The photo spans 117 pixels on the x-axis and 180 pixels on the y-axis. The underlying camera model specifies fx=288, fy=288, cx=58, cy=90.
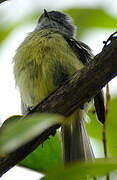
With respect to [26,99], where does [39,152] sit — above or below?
below

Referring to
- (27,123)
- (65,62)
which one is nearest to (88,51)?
(65,62)

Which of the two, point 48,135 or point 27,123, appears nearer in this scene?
point 27,123

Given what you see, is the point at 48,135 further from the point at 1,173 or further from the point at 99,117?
the point at 99,117

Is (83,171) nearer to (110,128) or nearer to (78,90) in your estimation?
(78,90)

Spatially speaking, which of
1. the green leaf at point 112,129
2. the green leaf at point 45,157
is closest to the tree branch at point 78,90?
the green leaf at point 45,157

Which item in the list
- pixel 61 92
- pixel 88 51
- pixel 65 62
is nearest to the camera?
pixel 61 92

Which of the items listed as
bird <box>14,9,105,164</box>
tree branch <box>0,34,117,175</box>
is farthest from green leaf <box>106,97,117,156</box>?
bird <box>14,9,105,164</box>

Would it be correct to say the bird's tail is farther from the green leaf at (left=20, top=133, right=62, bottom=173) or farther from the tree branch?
the green leaf at (left=20, top=133, right=62, bottom=173)
